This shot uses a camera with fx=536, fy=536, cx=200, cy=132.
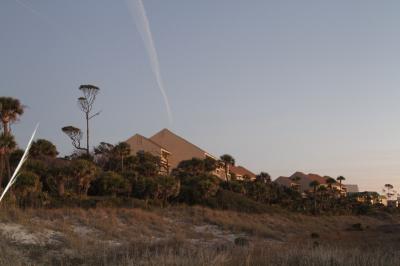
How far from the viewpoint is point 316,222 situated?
165 feet

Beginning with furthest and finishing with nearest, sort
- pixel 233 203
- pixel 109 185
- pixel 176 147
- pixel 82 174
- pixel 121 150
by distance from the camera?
pixel 176 147, pixel 121 150, pixel 233 203, pixel 109 185, pixel 82 174

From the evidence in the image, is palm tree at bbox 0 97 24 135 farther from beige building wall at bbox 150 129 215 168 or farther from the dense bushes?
beige building wall at bbox 150 129 215 168

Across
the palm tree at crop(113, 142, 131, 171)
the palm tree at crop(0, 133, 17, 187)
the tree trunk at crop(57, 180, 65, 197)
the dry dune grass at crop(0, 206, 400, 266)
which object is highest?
the palm tree at crop(113, 142, 131, 171)

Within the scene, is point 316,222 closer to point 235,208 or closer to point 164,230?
point 235,208

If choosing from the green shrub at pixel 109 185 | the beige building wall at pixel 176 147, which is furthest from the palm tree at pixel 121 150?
the beige building wall at pixel 176 147

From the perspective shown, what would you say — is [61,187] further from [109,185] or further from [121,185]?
[121,185]

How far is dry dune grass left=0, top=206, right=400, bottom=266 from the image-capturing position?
11.0m

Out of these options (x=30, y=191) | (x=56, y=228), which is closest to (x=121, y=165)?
(x=30, y=191)

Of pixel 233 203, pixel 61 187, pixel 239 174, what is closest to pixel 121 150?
pixel 233 203

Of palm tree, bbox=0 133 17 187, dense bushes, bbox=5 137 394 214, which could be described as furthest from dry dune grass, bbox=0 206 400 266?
palm tree, bbox=0 133 17 187

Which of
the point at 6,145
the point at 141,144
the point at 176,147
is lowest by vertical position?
the point at 6,145

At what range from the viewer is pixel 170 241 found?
2031 centimetres

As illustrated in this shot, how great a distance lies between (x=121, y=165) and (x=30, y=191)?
1881 cm

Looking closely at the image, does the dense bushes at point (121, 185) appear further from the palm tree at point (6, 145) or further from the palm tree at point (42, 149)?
the palm tree at point (6, 145)
